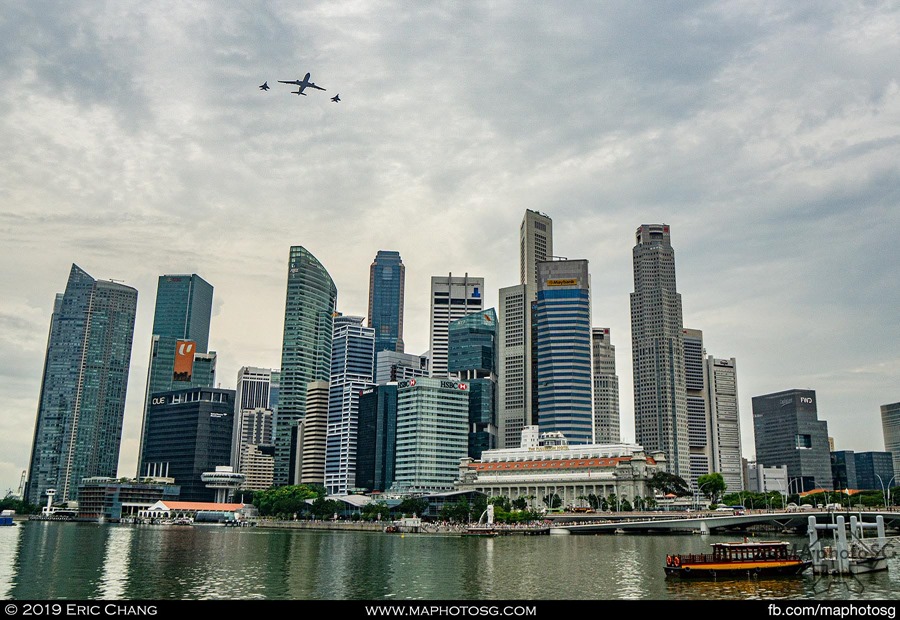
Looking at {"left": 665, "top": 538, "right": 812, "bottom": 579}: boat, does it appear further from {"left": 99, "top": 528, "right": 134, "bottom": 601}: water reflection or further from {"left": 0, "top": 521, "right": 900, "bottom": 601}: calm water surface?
{"left": 99, "top": 528, "right": 134, "bottom": 601}: water reflection

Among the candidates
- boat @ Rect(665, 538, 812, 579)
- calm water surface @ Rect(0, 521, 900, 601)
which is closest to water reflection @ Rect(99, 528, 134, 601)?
calm water surface @ Rect(0, 521, 900, 601)

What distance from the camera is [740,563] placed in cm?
9138

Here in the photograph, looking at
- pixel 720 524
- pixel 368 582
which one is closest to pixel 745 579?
pixel 368 582

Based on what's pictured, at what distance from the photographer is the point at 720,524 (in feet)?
655

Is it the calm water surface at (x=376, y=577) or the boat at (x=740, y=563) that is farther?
the boat at (x=740, y=563)

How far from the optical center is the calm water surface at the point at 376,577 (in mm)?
76625

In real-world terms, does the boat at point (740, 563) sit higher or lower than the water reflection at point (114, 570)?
higher

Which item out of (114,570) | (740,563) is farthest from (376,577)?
(740,563)

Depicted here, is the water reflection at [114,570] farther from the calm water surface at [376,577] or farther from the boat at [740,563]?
the boat at [740,563]

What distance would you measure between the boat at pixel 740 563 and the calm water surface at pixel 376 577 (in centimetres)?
218

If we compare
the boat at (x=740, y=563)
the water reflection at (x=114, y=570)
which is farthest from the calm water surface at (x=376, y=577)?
the boat at (x=740, y=563)

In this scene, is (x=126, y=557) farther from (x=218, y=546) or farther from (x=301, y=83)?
(x=301, y=83)
